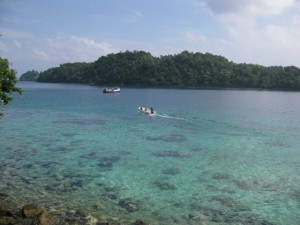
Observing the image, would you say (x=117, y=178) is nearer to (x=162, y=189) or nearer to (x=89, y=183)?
(x=89, y=183)

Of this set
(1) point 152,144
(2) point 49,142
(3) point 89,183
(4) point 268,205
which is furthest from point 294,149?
(2) point 49,142

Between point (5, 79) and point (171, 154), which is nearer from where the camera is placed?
point (5, 79)

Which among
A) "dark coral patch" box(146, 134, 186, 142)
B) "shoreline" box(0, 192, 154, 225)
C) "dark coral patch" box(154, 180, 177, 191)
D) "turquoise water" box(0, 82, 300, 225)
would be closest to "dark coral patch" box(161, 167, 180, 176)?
"turquoise water" box(0, 82, 300, 225)

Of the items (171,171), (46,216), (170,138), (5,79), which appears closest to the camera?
(46,216)

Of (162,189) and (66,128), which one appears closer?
(162,189)

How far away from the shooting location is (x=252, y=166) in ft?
93.4

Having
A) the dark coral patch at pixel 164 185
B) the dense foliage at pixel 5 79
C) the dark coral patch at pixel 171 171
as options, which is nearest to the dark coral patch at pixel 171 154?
the dark coral patch at pixel 171 171

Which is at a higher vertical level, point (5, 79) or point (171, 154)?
point (5, 79)

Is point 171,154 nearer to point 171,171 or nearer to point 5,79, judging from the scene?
point 171,171

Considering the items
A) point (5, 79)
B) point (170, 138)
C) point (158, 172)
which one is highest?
point (5, 79)

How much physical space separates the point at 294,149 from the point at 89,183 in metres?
23.6

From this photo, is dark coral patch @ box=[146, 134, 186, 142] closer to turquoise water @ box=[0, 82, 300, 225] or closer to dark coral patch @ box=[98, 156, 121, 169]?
turquoise water @ box=[0, 82, 300, 225]

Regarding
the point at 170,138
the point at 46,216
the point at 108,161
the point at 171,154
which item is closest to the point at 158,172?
the point at 108,161

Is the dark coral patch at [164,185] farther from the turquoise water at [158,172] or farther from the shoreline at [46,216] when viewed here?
the shoreline at [46,216]
